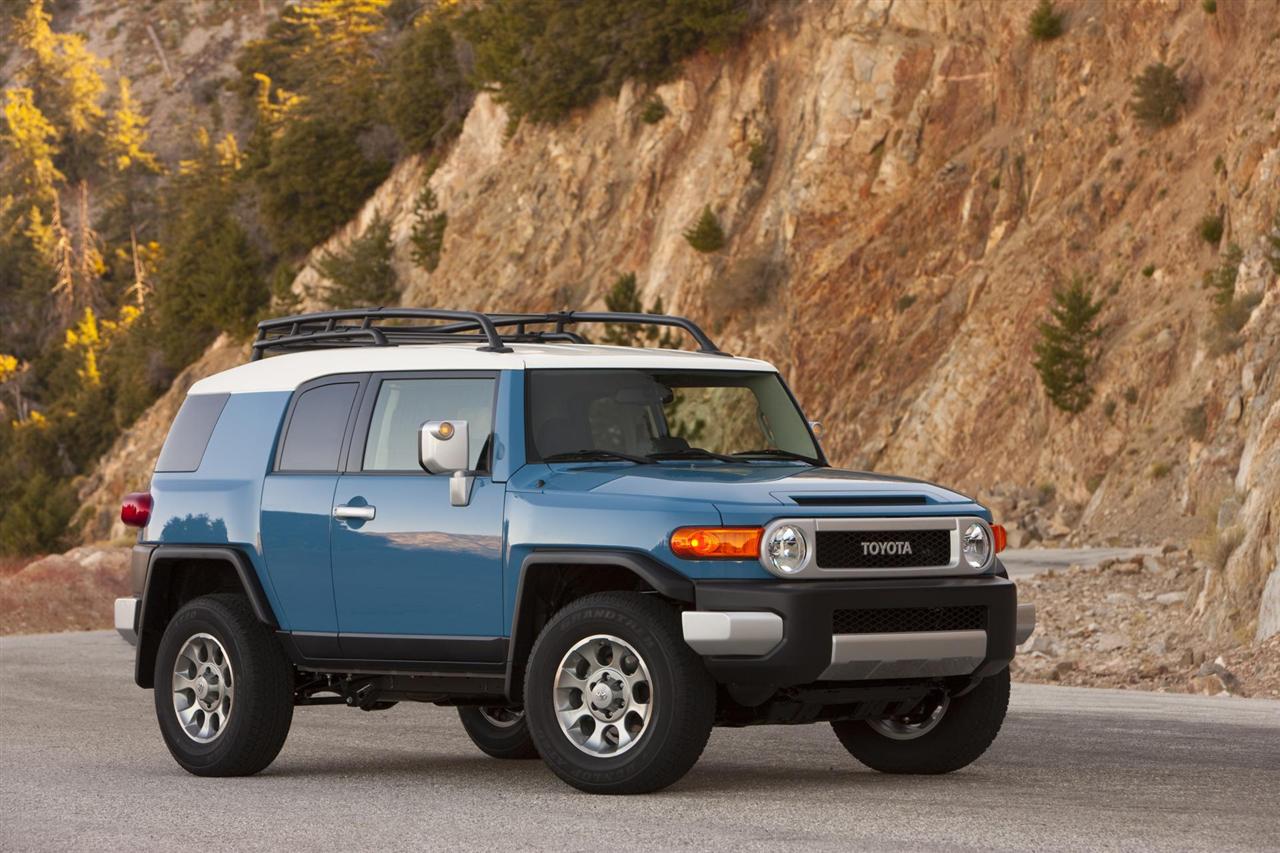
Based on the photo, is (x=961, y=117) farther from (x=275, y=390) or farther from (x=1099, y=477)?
(x=275, y=390)

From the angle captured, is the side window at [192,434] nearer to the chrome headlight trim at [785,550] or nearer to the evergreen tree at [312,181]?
the chrome headlight trim at [785,550]

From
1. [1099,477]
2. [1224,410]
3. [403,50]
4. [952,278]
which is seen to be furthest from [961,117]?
[403,50]

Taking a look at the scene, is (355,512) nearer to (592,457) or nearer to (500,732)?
(592,457)

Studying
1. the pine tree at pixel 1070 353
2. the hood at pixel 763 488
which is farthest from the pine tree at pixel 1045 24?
the hood at pixel 763 488

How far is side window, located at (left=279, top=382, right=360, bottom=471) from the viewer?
1065 cm

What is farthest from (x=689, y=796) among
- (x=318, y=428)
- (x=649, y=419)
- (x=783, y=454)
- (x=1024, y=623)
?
(x=318, y=428)

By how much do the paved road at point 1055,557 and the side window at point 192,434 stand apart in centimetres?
2107

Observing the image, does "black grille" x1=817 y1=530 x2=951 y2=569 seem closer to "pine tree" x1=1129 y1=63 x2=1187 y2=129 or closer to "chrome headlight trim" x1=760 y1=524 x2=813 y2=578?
"chrome headlight trim" x1=760 y1=524 x2=813 y2=578

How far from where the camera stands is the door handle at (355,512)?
10.1m

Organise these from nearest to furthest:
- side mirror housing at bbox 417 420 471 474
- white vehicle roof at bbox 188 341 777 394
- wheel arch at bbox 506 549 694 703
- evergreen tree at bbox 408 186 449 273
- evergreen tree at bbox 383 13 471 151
→ 1. wheel arch at bbox 506 549 694 703
2. side mirror housing at bbox 417 420 471 474
3. white vehicle roof at bbox 188 341 777 394
4. evergreen tree at bbox 408 186 449 273
5. evergreen tree at bbox 383 13 471 151

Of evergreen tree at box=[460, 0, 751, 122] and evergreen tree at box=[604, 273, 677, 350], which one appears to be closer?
evergreen tree at box=[604, 273, 677, 350]

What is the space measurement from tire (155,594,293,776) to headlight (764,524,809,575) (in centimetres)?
299

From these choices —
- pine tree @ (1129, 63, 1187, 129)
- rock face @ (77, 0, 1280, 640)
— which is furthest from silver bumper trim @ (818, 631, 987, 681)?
pine tree @ (1129, 63, 1187, 129)

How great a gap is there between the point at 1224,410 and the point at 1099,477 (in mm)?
6183
